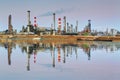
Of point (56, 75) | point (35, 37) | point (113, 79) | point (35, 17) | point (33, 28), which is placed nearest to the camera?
point (113, 79)

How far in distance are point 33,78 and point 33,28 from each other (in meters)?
95.4

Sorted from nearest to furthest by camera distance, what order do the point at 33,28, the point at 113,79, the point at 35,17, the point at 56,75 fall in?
the point at 113,79 < the point at 56,75 < the point at 33,28 < the point at 35,17

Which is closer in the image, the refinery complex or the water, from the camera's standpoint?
the water

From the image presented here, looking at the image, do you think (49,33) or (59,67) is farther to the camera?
(49,33)

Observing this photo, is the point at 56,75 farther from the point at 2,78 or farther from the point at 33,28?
the point at 33,28

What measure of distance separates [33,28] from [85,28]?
21027 mm

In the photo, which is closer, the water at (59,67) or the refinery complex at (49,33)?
the water at (59,67)

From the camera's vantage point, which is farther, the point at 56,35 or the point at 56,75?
the point at 56,35

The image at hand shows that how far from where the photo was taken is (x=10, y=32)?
11719cm

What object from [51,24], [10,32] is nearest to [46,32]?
[51,24]

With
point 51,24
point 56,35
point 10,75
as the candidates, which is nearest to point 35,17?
point 51,24

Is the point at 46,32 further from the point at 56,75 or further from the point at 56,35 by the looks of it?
the point at 56,75

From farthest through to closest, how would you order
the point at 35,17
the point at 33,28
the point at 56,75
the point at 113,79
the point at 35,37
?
the point at 35,17
the point at 33,28
the point at 35,37
the point at 56,75
the point at 113,79

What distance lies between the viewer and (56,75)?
44.7 ft
